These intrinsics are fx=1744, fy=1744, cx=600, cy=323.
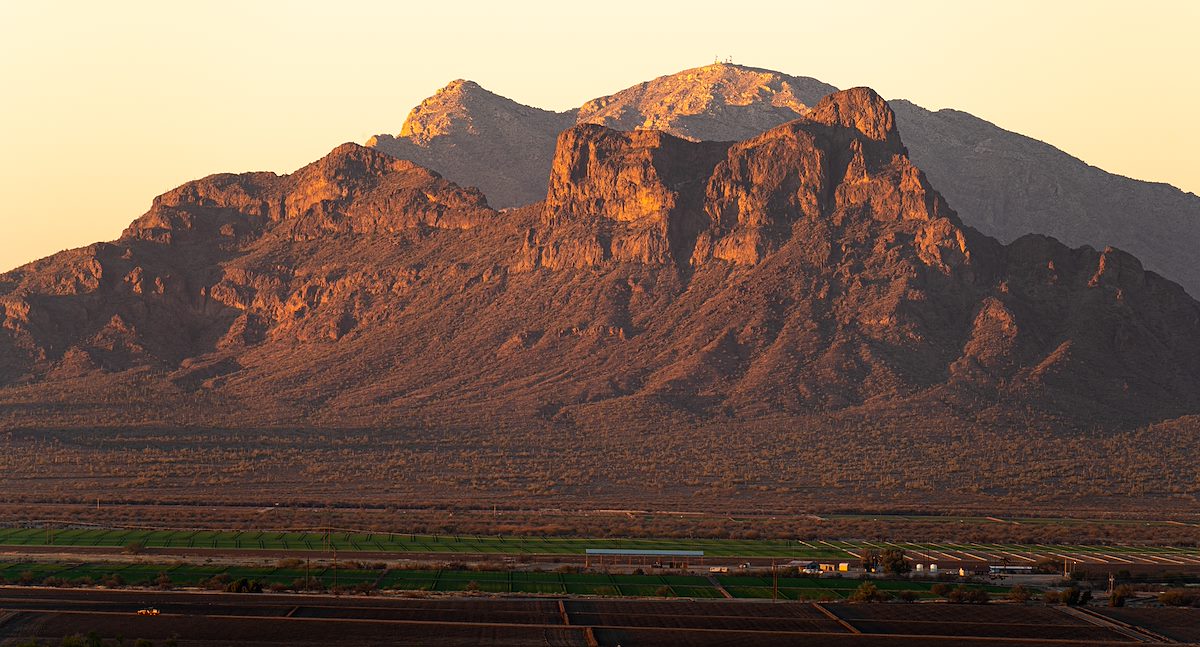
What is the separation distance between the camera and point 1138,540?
134 meters

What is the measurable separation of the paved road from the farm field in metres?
24.9

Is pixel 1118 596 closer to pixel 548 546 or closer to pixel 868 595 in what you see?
pixel 868 595

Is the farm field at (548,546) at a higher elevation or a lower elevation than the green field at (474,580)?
lower

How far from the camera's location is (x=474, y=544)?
12256cm

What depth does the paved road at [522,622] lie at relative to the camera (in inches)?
3054

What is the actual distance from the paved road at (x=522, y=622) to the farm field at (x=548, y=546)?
24.9m

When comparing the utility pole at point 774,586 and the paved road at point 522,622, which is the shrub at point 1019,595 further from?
the utility pole at point 774,586

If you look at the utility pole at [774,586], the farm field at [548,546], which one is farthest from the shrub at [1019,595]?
the farm field at [548,546]

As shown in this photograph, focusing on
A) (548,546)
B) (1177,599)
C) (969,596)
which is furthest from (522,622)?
(548,546)

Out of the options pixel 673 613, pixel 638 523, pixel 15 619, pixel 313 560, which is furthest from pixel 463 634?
pixel 638 523

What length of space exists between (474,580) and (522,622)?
16.6 metres

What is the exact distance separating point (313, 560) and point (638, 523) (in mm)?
38166

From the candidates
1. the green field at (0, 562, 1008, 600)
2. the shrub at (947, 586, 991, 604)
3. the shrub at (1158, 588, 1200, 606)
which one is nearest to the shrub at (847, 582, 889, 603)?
the green field at (0, 562, 1008, 600)

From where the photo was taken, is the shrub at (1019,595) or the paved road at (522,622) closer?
the paved road at (522,622)
